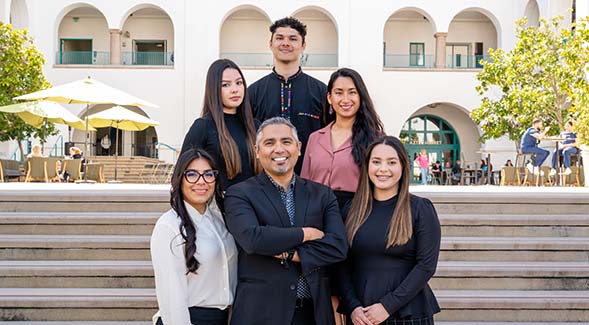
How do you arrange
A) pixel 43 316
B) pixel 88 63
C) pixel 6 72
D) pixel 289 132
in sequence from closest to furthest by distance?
pixel 289 132
pixel 43 316
pixel 6 72
pixel 88 63

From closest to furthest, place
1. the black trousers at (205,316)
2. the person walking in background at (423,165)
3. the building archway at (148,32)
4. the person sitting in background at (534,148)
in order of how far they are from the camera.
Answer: the black trousers at (205,316) < the person sitting in background at (534,148) < the person walking in background at (423,165) < the building archway at (148,32)

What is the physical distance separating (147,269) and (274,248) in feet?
9.10

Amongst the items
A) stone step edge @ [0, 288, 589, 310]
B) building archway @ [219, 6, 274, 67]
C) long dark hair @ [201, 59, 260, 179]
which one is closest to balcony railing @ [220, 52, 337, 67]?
building archway @ [219, 6, 274, 67]

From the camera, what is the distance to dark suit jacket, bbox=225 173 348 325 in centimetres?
303

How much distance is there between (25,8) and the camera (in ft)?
79.7

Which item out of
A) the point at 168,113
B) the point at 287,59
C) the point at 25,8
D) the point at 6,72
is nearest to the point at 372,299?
the point at 287,59

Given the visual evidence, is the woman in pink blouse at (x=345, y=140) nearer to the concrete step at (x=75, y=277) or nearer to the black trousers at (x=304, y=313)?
the black trousers at (x=304, y=313)

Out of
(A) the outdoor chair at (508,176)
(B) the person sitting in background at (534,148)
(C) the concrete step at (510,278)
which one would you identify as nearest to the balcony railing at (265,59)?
(A) the outdoor chair at (508,176)

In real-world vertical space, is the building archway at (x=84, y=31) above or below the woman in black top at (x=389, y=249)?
above

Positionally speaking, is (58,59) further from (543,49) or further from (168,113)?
(543,49)

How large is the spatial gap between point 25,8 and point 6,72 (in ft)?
25.8

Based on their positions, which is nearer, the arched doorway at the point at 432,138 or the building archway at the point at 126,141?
the building archway at the point at 126,141

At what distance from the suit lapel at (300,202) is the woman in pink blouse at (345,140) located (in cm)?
47

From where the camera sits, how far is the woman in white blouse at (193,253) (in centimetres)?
305
